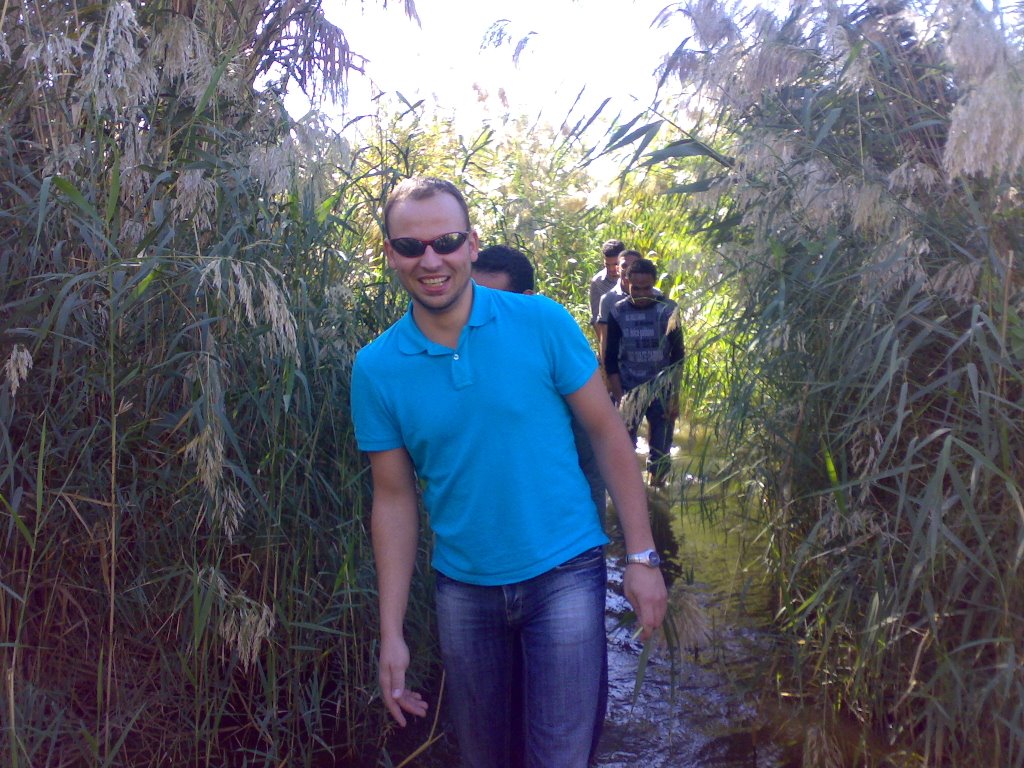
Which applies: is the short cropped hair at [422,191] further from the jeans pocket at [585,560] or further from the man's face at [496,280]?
the man's face at [496,280]

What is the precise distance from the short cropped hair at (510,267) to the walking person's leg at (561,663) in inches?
70.2

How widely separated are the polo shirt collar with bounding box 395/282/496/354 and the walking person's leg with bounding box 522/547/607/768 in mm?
576

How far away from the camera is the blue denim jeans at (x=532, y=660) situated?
2.26 m

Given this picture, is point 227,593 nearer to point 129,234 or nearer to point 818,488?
point 129,234

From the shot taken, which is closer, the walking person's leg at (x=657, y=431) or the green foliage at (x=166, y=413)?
the green foliage at (x=166, y=413)

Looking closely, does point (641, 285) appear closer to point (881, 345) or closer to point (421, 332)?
point (881, 345)

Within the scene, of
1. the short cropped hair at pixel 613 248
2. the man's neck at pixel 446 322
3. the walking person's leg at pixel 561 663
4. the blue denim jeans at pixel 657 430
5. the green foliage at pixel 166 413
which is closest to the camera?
the walking person's leg at pixel 561 663

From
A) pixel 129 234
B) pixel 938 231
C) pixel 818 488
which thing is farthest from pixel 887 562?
pixel 129 234

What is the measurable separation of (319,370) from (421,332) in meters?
1.06

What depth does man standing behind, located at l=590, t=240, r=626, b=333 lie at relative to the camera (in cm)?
775

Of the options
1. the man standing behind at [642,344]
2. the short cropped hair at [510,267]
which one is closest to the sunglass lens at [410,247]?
the short cropped hair at [510,267]

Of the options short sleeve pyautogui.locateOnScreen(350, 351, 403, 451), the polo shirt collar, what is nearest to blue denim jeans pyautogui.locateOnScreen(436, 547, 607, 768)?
short sleeve pyautogui.locateOnScreen(350, 351, 403, 451)

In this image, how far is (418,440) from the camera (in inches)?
93.0

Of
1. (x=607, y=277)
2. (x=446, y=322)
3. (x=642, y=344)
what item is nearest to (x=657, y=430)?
(x=642, y=344)
